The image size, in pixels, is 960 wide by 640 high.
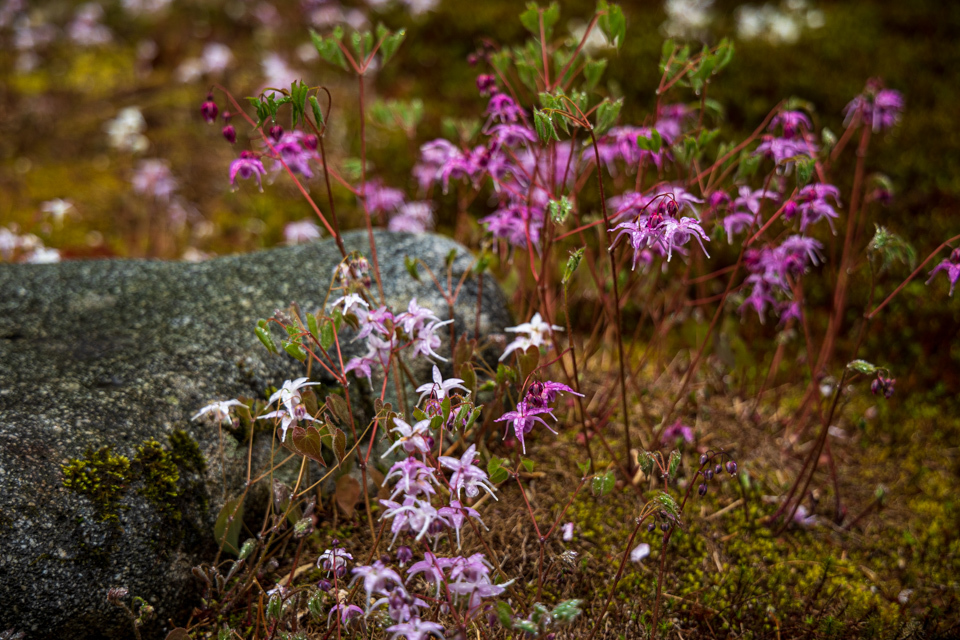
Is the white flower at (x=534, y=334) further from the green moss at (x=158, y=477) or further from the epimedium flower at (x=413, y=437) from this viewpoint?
the green moss at (x=158, y=477)

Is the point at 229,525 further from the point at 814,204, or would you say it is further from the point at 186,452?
the point at 814,204

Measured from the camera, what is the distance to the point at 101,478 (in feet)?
6.36

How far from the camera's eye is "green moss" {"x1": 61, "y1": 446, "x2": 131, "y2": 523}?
6.24ft

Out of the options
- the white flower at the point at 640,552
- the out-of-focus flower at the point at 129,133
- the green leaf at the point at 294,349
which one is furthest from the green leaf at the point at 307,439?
the out-of-focus flower at the point at 129,133

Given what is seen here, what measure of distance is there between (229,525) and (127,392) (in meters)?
0.58

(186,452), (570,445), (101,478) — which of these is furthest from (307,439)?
(570,445)

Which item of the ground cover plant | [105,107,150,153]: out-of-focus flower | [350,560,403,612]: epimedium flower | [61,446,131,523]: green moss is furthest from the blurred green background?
[350,560,403,612]: epimedium flower

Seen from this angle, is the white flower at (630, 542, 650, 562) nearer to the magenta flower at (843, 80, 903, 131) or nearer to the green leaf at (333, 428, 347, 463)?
the green leaf at (333, 428, 347, 463)

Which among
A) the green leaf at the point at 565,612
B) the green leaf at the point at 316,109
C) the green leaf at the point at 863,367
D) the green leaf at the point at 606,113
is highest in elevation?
the green leaf at the point at 316,109

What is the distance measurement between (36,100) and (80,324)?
199 inches

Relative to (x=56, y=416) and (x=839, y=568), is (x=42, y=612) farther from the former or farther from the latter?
(x=839, y=568)

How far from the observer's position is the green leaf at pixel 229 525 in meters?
2.00

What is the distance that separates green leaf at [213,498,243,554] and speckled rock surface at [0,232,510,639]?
11 cm

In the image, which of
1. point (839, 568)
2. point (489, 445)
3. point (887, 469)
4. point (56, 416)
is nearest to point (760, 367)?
point (887, 469)
